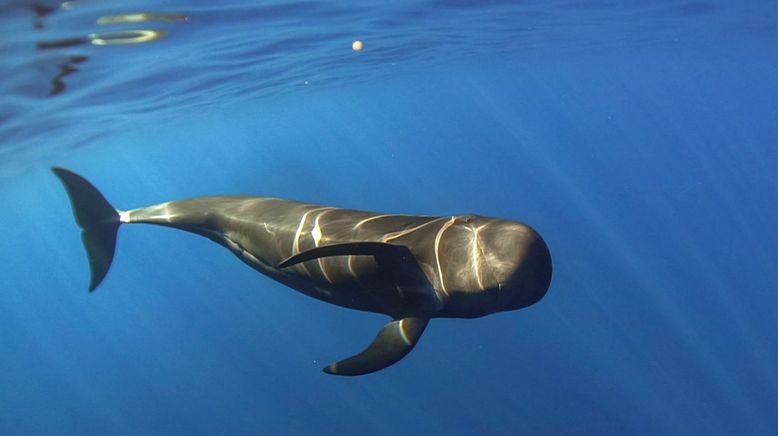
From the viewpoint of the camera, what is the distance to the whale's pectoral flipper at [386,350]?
184 inches

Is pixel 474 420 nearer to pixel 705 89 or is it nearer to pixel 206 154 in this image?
pixel 206 154

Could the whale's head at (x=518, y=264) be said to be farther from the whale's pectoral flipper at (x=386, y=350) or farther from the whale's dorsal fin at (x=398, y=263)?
the whale's pectoral flipper at (x=386, y=350)

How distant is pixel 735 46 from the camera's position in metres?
31.4

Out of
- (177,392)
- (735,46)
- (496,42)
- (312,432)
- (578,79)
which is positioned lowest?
(177,392)

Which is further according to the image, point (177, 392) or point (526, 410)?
point (177, 392)

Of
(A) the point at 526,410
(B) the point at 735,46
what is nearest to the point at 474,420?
(A) the point at 526,410

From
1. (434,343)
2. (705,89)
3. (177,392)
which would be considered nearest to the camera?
(434,343)

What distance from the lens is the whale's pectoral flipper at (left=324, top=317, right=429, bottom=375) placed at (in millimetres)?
4664

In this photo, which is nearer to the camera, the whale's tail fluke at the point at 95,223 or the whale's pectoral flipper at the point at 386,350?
the whale's pectoral flipper at the point at 386,350

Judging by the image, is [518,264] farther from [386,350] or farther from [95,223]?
[95,223]

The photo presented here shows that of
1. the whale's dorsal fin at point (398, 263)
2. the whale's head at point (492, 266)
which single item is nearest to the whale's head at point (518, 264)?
the whale's head at point (492, 266)

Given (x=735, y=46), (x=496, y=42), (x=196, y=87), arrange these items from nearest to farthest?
(x=196, y=87) → (x=496, y=42) → (x=735, y=46)

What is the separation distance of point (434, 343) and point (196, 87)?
48.5ft

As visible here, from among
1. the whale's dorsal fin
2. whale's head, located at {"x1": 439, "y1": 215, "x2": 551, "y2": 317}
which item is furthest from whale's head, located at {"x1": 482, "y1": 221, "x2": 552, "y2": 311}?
the whale's dorsal fin
